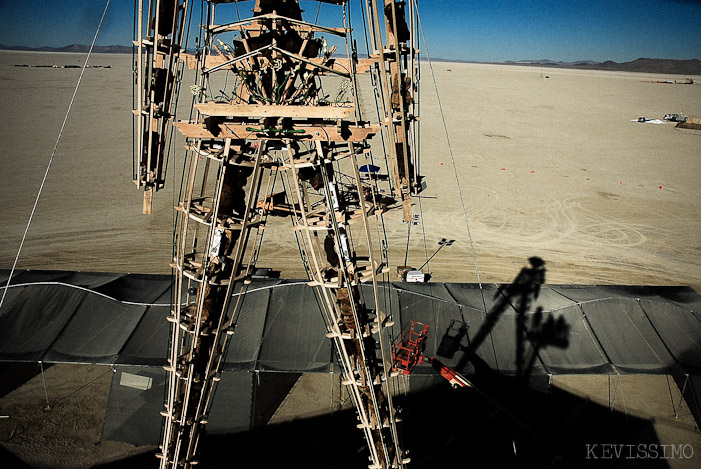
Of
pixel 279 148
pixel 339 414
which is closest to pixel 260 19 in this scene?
pixel 279 148

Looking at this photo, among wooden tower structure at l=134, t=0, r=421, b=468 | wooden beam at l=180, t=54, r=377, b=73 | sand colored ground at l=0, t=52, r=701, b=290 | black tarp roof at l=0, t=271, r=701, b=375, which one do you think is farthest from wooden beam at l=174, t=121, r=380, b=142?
sand colored ground at l=0, t=52, r=701, b=290

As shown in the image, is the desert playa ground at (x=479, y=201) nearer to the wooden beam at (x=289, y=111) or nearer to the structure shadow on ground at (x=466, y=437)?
the structure shadow on ground at (x=466, y=437)

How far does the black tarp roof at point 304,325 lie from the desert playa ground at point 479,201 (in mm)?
1955

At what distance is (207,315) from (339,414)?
7596mm

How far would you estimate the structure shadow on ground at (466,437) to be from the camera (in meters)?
11.4

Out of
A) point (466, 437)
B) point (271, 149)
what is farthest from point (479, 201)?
point (271, 149)

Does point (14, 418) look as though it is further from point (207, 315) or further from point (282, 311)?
point (207, 315)

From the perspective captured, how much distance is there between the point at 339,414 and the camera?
42.6 ft

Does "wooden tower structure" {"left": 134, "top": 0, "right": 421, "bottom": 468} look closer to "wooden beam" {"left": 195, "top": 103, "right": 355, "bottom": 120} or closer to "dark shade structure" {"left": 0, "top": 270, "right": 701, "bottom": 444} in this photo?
"wooden beam" {"left": 195, "top": 103, "right": 355, "bottom": 120}

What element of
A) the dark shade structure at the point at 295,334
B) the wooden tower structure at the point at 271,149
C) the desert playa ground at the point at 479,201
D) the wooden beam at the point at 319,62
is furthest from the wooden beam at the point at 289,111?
the desert playa ground at the point at 479,201

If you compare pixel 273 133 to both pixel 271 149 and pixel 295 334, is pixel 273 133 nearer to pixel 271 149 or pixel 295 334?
pixel 271 149

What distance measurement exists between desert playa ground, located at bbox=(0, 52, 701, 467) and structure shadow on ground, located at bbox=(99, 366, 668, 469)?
1.77 metres

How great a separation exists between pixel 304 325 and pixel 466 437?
17.0ft

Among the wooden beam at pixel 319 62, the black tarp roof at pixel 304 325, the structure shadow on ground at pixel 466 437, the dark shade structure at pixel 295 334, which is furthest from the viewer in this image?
the black tarp roof at pixel 304 325
